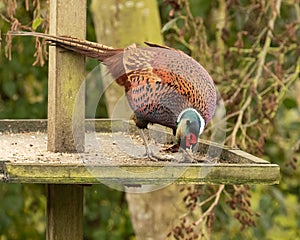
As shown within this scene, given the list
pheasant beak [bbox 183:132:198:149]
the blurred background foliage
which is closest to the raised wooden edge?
pheasant beak [bbox 183:132:198:149]

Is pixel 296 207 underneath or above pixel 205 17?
underneath

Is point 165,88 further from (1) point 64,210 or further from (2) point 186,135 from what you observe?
(1) point 64,210

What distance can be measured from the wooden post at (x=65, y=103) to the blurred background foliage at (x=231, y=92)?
0.74 meters

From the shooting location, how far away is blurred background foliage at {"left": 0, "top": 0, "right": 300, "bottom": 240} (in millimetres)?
3969

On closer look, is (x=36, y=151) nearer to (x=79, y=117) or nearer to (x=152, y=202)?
(x=79, y=117)

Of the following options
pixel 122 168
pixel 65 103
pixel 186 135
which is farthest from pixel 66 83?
pixel 122 168

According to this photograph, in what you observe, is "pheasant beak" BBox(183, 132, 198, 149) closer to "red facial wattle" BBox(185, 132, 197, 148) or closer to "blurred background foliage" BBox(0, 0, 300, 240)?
"red facial wattle" BBox(185, 132, 197, 148)

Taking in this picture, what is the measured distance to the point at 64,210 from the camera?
2.77 metres

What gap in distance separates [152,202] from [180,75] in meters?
1.62

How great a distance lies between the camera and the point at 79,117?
2771mm

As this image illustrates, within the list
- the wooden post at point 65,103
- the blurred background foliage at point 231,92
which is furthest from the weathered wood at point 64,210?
the blurred background foliage at point 231,92

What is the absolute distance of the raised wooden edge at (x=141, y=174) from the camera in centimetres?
221

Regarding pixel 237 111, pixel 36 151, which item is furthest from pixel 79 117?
pixel 237 111

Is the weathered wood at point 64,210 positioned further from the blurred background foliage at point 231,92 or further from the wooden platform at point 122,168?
the blurred background foliage at point 231,92
